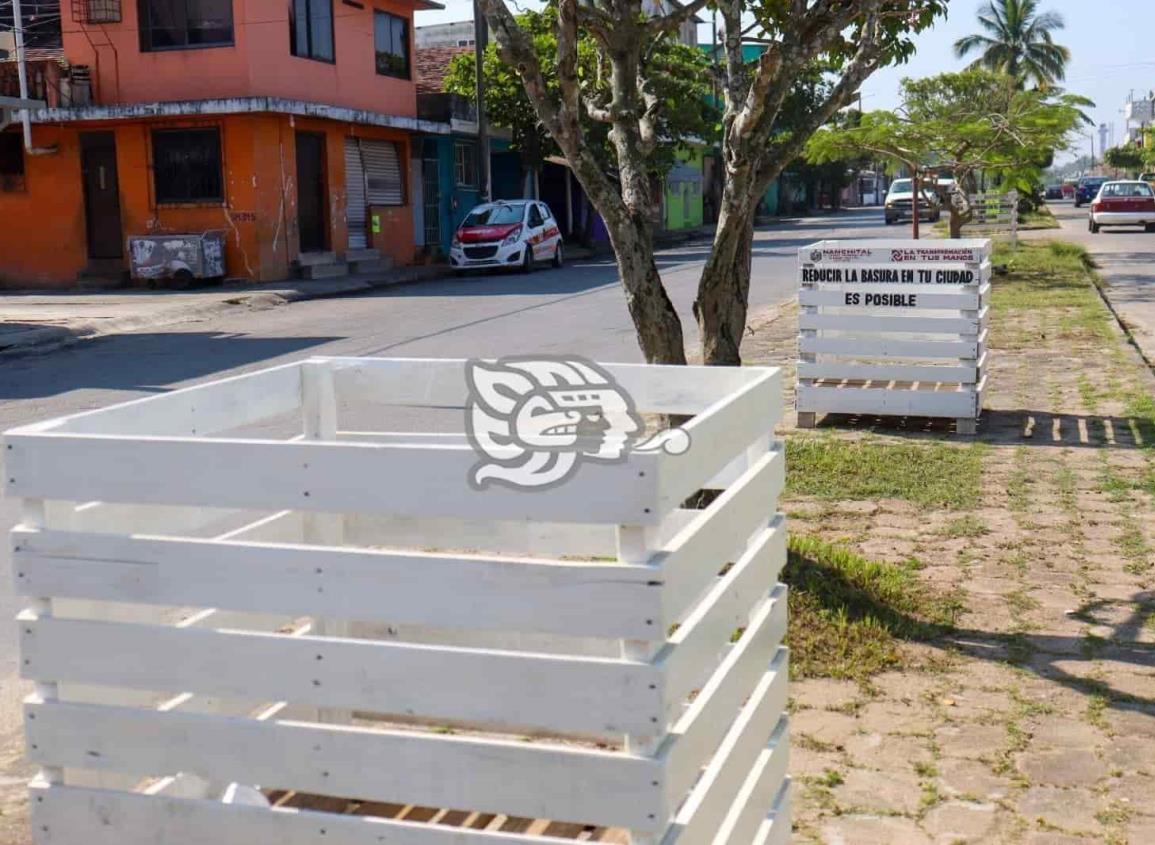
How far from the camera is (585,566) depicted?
2498mm

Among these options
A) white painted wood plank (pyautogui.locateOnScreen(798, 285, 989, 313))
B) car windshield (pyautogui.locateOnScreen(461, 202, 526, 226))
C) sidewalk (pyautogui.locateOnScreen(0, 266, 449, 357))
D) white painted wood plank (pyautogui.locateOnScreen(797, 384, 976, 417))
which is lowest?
sidewalk (pyautogui.locateOnScreen(0, 266, 449, 357))

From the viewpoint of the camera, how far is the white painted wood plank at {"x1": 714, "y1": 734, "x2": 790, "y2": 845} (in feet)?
9.80

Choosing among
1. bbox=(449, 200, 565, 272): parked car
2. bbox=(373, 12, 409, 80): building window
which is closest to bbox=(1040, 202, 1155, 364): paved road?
bbox=(449, 200, 565, 272): parked car

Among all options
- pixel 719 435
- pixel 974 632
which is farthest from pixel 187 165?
pixel 719 435

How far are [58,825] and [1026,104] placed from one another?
70.6 ft

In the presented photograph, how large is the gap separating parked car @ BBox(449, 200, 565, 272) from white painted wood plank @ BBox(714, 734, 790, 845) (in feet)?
82.2

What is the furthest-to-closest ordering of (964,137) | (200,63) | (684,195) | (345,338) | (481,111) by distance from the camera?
(684,195) < (481,111) < (200,63) < (964,137) < (345,338)

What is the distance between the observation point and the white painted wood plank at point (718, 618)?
2.56 meters

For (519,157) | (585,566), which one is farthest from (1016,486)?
(519,157)

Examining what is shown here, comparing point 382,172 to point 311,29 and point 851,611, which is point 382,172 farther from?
point 851,611

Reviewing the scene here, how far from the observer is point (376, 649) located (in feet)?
8.76

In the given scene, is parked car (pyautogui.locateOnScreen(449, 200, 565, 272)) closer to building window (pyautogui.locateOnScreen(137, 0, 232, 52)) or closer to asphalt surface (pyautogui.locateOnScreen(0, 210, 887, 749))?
asphalt surface (pyautogui.locateOnScreen(0, 210, 887, 749))

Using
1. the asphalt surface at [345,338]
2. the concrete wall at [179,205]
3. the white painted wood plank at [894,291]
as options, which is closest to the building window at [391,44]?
the concrete wall at [179,205]

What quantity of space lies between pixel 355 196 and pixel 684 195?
25984 millimetres
